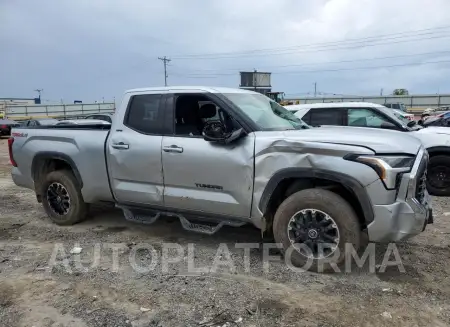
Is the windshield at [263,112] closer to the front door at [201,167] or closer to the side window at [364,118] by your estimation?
the front door at [201,167]

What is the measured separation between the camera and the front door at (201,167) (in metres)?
4.15

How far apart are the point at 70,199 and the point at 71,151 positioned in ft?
2.19

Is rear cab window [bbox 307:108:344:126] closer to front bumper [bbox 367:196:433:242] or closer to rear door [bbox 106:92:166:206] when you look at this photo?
rear door [bbox 106:92:166:206]

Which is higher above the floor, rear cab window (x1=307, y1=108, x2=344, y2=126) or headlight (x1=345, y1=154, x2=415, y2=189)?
rear cab window (x1=307, y1=108, x2=344, y2=126)

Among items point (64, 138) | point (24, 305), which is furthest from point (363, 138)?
point (64, 138)

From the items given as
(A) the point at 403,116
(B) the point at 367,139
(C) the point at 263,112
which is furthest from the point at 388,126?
(A) the point at 403,116

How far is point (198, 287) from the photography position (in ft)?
12.3

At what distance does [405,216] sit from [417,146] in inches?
30.4

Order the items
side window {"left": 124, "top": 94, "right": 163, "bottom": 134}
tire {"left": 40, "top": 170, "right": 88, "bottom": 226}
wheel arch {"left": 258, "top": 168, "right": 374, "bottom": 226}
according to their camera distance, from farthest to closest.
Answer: tire {"left": 40, "top": 170, "right": 88, "bottom": 226} → side window {"left": 124, "top": 94, "right": 163, "bottom": 134} → wheel arch {"left": 258, "top": 168, "right": 374, "bottom": 226}

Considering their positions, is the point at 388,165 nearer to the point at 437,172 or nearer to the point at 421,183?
the point at 421,183

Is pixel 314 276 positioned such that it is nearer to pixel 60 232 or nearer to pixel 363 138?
pixel 363 138

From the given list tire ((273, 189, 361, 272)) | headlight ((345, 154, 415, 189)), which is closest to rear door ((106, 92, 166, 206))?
tire ((273, 189, 361, 272))

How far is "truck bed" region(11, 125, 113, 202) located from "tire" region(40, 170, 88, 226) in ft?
0.63

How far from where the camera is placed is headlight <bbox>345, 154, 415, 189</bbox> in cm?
352
